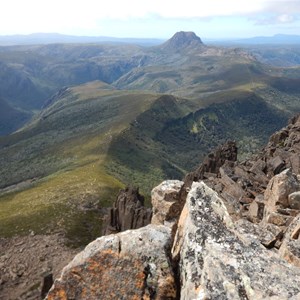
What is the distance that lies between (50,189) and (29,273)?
5562 centimetres

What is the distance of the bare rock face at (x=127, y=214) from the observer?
209ft

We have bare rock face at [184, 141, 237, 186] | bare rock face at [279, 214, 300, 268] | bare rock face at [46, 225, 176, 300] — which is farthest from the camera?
bare rock face at [184, 141, 237, 186]

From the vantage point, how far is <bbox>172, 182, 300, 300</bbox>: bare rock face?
1280cm

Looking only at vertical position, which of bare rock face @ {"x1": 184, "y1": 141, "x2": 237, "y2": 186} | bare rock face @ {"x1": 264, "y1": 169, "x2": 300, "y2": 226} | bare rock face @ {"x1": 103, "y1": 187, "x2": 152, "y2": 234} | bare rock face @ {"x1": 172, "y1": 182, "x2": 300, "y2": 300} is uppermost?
bare rock face @ {"x1": 172, "y1": 182, "x2": 300, "y2": 300}

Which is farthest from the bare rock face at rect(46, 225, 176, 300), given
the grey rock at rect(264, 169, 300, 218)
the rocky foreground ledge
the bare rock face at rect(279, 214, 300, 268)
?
the grey rock at rect(264, 169, 300, 218)

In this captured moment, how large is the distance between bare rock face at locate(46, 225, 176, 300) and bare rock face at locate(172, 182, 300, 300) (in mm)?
819

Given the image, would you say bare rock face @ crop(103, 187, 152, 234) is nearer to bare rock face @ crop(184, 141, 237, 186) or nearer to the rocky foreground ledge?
bare rock face @ crop(184, 141, 237, 186)

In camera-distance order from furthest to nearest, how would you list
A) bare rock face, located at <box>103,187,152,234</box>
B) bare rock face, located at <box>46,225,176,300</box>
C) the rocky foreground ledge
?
bare rock face, located at <box>103,187,152,234</box>
bare rock face, located at <box>46,225,176,300</box>
the rocky foreground ledge

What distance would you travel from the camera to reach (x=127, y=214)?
221 ft

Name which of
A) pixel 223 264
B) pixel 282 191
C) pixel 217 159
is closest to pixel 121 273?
pixel 223 264

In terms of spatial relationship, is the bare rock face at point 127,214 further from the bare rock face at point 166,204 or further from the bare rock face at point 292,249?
the bare rock face at point 292,249

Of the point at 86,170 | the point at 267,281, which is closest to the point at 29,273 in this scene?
the point at 267,281

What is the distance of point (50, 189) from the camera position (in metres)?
119

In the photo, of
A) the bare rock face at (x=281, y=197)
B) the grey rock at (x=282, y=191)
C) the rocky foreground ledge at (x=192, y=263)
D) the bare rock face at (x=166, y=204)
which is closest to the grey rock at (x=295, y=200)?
the bare rock face at (x=281, y=197)
